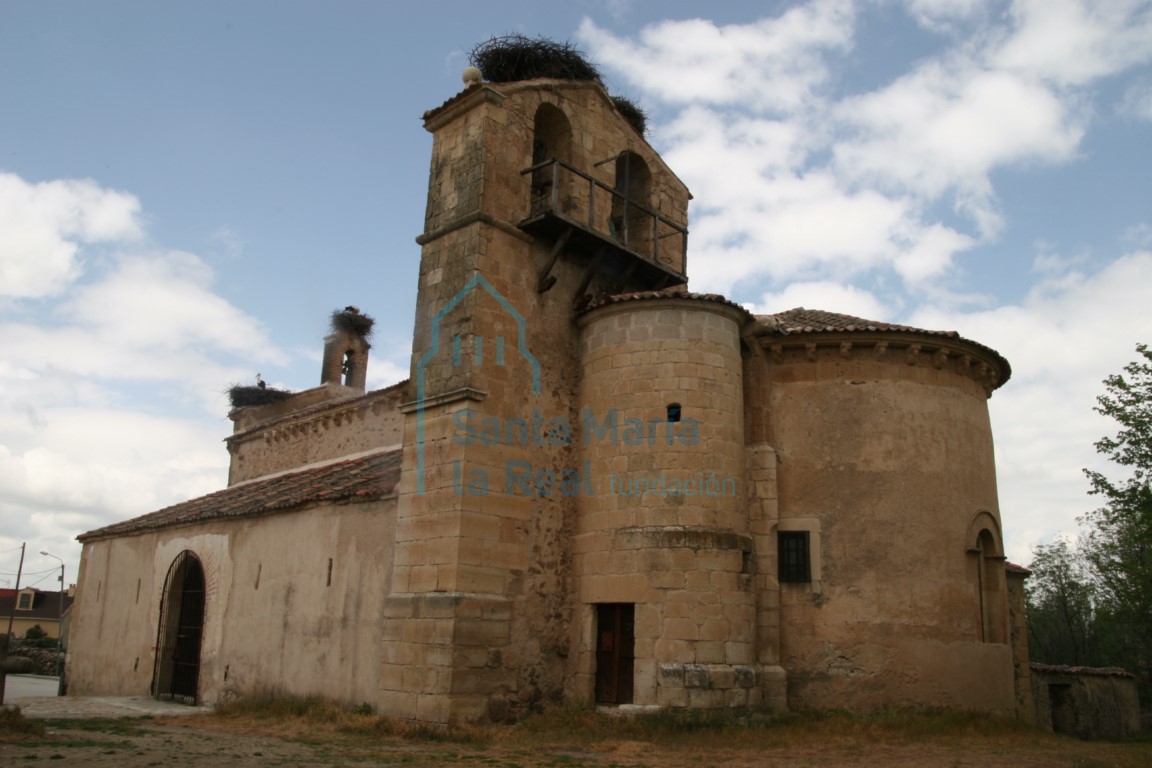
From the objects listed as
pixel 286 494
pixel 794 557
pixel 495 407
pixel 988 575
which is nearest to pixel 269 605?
pixel 286 494

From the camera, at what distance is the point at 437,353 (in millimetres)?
12430

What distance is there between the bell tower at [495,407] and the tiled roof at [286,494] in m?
1.72

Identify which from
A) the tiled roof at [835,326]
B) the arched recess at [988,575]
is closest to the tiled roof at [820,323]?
the tiled roof at [835,326]

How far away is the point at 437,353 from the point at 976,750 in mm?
8246

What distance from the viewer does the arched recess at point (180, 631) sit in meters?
16.4

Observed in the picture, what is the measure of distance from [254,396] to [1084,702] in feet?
73.5

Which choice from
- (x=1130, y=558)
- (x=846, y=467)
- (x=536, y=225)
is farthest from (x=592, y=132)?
(x=1130, y=558)

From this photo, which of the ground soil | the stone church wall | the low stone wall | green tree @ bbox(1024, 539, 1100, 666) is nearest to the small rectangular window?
the ground soil

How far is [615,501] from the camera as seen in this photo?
39.8ft

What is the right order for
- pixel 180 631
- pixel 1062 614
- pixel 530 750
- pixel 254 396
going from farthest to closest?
1. pixel 1062 614
2. pixel 254 396
3. pixel 180 631
4. pixel 530 750

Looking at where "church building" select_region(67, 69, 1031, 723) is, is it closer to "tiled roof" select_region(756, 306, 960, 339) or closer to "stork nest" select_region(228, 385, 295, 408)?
"tiled roof" select_region(756, 306, 960, 339)

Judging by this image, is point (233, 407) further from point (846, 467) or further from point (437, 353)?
point (846, 467)

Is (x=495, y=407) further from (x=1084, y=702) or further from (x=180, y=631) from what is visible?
(x=1084, y=702)

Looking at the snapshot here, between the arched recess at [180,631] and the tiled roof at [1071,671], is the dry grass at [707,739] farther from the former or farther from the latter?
the tiled roof at [1071,671]
